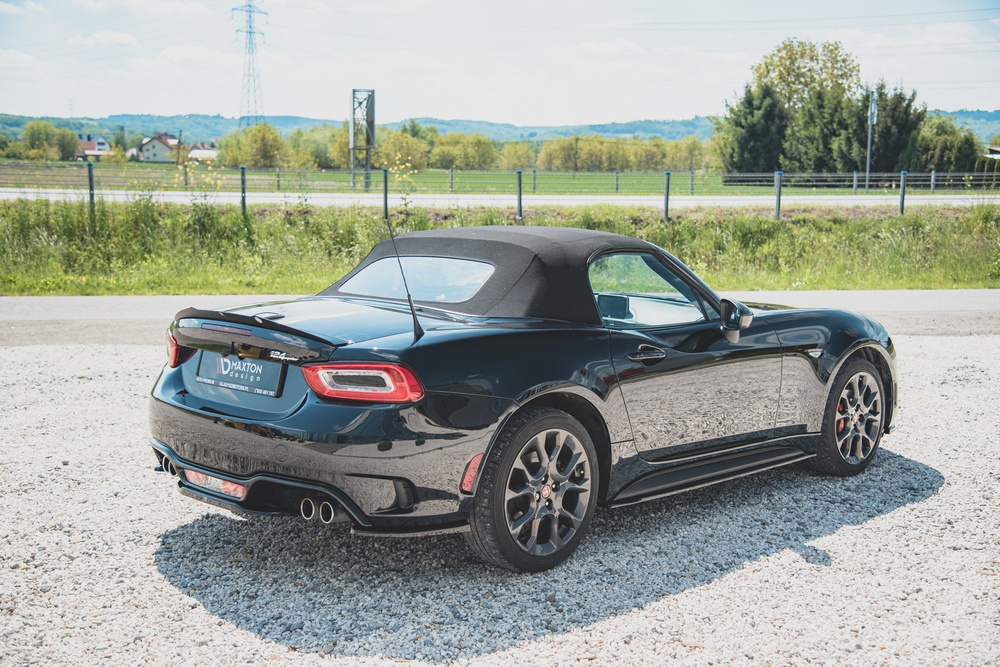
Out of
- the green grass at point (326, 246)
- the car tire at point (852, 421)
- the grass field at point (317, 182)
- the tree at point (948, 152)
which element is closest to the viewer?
the car tire at point (852, 421)

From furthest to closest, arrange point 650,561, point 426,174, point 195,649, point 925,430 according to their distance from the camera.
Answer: point 426,174, point 925,430, point 650,561, point 195,649

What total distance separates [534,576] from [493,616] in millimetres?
433

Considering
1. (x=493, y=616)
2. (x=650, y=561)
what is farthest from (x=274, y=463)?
(x=650, y=561)

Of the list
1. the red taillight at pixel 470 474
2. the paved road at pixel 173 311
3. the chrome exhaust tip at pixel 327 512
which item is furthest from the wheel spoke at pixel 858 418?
the paved road at pixel 173 311

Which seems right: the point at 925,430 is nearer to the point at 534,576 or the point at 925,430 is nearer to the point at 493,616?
the point at 534,576

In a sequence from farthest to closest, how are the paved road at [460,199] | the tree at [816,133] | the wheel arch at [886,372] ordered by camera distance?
the tree at [816,133]
the paved road at [460,199]
the wheel arch at [886,372]

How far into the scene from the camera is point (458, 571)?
4020 millimetres

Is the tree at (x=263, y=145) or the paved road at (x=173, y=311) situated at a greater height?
the tree at (x=263, y=145)

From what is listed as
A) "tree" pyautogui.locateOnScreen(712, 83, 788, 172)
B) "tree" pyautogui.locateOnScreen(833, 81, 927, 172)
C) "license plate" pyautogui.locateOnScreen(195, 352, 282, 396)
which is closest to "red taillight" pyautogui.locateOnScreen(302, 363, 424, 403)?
"license plate" pyautogui.locateOnScreen(195, 352, 282, 396)

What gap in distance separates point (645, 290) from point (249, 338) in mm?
2212

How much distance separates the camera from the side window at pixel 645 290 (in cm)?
465

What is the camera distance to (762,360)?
193 inches

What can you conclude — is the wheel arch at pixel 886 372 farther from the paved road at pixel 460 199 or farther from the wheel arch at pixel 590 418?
the paved road at pixel 460 199

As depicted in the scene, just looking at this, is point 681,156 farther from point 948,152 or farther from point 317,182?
point 317,182
